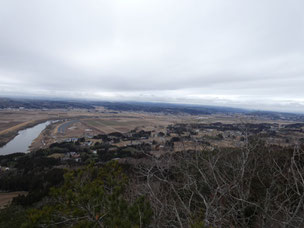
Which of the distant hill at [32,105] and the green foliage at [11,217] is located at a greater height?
the distant hill at [32,105]

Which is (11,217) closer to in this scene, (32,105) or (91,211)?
(91,211)

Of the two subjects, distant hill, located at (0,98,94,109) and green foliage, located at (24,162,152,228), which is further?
distant hill, located at (0,98,94,109)

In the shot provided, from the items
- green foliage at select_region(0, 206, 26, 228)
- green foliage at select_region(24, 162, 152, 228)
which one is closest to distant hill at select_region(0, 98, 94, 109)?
green foliage at select_region(0, 206, 26, 228)

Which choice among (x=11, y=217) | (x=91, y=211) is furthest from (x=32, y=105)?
(x=91, y=211)

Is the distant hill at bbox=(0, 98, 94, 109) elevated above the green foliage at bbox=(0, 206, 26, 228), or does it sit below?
above

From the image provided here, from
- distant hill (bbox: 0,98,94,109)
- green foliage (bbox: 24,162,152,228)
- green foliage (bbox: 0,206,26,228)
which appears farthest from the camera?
distant hill (bbox: 0,98,94,109)

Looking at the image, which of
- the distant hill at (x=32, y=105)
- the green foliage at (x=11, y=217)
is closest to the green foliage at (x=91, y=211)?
the green foliage at (x=11, y=217)

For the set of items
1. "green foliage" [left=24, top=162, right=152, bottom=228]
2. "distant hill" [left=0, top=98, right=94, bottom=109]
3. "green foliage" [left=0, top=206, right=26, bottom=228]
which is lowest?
"green foliage" [left=0, top=206, right=26, bottom=228]

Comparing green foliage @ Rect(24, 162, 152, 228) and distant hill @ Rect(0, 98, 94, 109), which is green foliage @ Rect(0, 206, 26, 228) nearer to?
green foliage @ Rect(24, 162, 152, 228)

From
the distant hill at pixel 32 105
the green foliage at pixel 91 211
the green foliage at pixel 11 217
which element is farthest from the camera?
the distant hill at pixel 32 105

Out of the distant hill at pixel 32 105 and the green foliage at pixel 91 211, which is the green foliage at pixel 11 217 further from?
the distant hill at pixel 32 105

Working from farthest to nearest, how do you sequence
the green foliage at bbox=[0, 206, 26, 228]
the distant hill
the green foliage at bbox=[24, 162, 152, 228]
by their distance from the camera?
1. the distant hill
2. the green foliage at bbox=[0, 206, 26, 228]
3. the green foliage at bbox=[24, 162, 152, 228]

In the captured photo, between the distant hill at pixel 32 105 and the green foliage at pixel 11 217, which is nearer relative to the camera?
the green foliage at pixel 11 217

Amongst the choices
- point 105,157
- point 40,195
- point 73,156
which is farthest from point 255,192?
point 73,156
